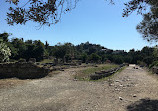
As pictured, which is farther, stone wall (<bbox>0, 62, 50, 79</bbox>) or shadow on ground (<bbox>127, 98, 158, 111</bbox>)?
stone wall (<bbox>0, 62, 50, 79</bbox>)

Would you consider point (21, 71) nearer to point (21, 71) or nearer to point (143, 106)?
point (21, 71)

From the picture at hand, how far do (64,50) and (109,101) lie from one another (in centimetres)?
3564

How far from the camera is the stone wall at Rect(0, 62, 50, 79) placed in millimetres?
13214

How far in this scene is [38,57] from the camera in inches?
1769

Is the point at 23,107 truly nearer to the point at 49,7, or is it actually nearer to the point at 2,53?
the point at 49,7

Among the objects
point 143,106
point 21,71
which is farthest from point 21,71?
point 143,106

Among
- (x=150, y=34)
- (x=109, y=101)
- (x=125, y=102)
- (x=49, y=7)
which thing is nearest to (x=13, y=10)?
(x=49, y=7)

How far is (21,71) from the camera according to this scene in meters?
13.9

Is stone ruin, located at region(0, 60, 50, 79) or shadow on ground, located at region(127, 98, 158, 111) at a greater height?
stone ruin, located at region(0, 60, 50, 79)

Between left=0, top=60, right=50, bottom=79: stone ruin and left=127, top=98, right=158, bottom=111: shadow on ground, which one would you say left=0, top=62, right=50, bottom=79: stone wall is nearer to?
left=0, top=60, right=50, bottom=79: stone ruin

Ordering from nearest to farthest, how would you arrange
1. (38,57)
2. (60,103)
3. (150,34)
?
(60,103) → (150,34) → (38,57)

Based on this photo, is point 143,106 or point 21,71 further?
point 21,71

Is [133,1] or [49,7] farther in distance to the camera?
[133,1]

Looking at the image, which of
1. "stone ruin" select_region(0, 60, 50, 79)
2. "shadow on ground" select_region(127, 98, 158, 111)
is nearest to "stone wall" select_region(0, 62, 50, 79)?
"stone ruin" select_region(0, 60, 50, 79)
